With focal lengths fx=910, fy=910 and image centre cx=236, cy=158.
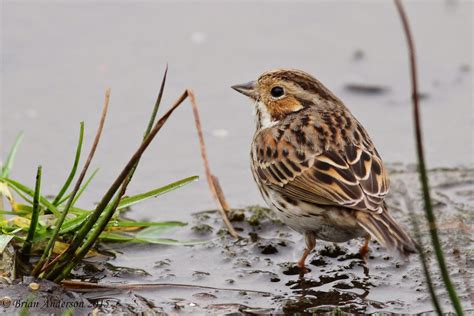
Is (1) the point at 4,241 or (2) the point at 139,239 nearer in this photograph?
(1) the point at 4,241

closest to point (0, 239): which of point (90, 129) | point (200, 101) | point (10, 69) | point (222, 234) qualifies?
point (222, 234)

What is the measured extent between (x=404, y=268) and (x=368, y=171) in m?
0.77

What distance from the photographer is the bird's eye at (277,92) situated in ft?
24.7

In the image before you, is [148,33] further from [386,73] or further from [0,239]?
[0,239]

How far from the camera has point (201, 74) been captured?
10.8 meters

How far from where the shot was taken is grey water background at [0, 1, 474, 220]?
9062mm

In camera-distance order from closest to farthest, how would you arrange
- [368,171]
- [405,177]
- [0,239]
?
[0,239] < [368,171] < [405,177]

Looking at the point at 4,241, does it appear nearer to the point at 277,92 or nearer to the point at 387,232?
the point at 387,232

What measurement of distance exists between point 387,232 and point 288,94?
198 centimetres

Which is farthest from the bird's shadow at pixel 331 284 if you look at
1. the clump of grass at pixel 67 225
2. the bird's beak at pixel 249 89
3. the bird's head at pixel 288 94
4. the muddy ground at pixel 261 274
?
the bird's beak at pixel 249 89

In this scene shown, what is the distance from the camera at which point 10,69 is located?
1085 cm

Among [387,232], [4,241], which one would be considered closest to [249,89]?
[387,232]

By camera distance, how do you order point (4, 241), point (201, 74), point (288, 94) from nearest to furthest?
point (4, 241), point (288, 94), point (201, 74)

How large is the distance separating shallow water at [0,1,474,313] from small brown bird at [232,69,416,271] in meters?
0.44
